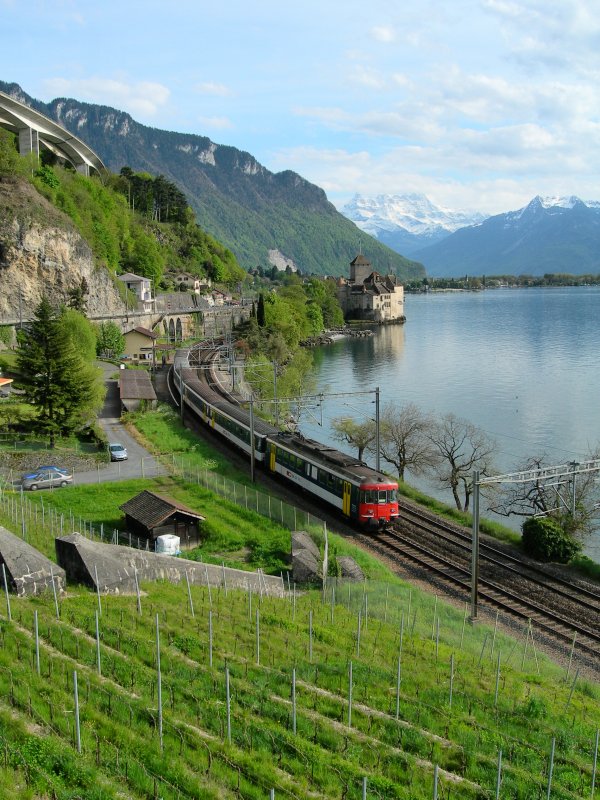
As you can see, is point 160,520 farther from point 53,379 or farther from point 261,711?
point 53,379

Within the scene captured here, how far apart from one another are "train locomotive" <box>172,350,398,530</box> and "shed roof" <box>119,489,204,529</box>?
5.92 meters

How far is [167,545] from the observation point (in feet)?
75.3

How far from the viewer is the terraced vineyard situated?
8992 mm

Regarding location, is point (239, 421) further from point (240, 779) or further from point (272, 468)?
point (240, 779)

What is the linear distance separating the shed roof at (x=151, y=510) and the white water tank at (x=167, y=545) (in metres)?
0.60

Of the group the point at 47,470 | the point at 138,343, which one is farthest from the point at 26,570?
the point at 138,343

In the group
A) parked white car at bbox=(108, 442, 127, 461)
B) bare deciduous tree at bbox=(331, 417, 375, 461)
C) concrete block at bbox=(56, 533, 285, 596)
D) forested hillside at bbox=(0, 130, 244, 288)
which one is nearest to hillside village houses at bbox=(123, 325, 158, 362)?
forested hillside at bbox=(0, 130, 244, 288)

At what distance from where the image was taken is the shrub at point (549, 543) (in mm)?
25203

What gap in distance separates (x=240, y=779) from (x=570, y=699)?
25.4ft

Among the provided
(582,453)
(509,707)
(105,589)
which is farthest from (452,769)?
(582,453)

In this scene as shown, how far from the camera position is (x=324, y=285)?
484 ft

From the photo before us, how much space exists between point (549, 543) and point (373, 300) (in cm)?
13114

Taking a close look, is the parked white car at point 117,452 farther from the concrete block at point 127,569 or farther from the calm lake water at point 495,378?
the concrete block at point 127,569

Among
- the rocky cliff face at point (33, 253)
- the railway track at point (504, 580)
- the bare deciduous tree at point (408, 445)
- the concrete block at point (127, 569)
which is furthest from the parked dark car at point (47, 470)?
the rocky cliff face at point (33, 253)
